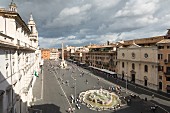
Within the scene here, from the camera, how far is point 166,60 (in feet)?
155

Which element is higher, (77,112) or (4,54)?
(4,54)

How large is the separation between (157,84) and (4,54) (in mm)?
42941

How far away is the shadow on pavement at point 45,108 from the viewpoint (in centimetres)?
3388

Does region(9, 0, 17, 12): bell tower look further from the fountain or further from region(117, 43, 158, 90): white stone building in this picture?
region(117, 43, 158, 90): white stone building

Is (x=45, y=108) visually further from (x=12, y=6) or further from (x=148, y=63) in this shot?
(x=148, y=63)

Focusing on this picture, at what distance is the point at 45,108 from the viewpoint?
116ft

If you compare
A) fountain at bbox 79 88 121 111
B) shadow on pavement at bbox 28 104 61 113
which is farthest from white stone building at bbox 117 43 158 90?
shadow on pavement at bbox 28 104 61 113

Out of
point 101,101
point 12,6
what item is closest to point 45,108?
point 101,101

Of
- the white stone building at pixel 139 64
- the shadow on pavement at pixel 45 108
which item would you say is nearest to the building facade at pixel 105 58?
the white stone building at pixel 139 64

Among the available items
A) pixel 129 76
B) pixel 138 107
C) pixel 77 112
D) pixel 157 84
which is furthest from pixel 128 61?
pixel 77 112

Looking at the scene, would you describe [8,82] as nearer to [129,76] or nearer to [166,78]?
[166,78]

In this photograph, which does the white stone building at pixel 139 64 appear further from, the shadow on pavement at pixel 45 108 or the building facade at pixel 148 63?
the shadow on pavement at pixel 45 108

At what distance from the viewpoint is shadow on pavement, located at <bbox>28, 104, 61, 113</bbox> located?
33.9 metres

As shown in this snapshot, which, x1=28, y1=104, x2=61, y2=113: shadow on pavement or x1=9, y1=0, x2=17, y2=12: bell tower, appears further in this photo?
x1=28, y1=104, x2=61, y2=113: shadow on pavement
